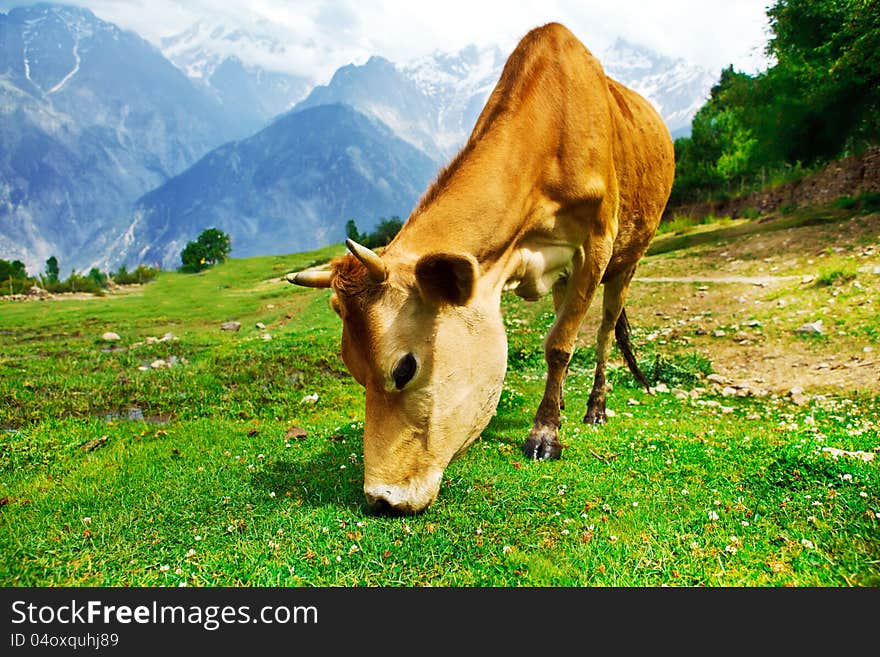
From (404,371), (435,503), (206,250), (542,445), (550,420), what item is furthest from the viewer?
(206,250)

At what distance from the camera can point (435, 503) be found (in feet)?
13.1

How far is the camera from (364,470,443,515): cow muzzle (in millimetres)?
3719

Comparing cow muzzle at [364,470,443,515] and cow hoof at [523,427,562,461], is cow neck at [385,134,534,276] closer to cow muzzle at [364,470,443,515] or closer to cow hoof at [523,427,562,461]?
cow muzzle at [364,470,443,515]

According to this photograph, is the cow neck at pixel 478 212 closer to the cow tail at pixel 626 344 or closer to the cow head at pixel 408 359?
the cow head at pixel 408 359

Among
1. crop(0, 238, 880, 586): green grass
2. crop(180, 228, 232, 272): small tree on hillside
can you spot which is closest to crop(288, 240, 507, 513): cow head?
crop(0, 238, 880, 586): green grass

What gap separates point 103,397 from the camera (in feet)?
26.3

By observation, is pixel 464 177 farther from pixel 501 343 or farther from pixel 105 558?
pixel 105 558

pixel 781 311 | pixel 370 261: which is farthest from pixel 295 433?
pixel 781 311

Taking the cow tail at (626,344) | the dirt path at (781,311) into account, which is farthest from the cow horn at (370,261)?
the dirt path at (781,311)

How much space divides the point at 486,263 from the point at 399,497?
1955 mm

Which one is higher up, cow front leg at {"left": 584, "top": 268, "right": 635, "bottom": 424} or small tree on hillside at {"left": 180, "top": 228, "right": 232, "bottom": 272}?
small tree on hillside at {"left": 180, "top": 228, "right": 232, "bottom": 272}

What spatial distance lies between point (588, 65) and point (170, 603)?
5894 millimetres

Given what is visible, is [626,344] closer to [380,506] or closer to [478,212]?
[478,212]

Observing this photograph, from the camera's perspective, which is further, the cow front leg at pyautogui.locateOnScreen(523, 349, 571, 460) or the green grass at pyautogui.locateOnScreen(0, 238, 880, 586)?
the cow front leg at pyautogui.locateOnScreen(523, 349, 571, 460)
